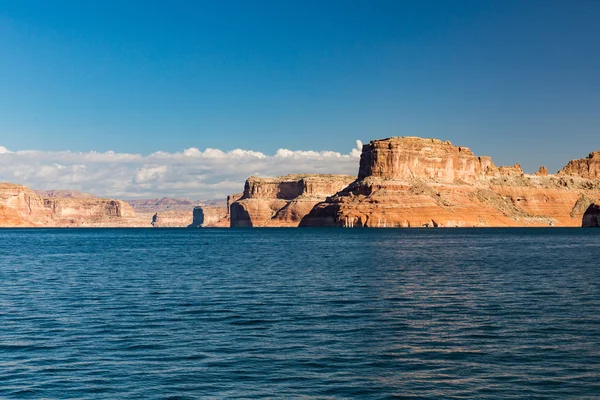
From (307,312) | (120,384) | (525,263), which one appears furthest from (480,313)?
(525,263)

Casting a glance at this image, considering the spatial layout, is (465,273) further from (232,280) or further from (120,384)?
(120,384)

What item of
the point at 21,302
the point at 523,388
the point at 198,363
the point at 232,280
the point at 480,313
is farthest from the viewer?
the point at 232,280

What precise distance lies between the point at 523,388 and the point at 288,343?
9.17 m

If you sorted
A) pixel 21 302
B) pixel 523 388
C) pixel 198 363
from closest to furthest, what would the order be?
pixel 523 388 < pixel 198 363 < pixel 21 302

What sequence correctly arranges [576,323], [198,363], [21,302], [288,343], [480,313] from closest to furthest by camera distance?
1. [198,363]
2. [288,343]
3. [576,323]
4. [480,313]
5. [21,302]

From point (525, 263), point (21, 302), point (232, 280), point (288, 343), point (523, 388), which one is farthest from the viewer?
point (525, 263)

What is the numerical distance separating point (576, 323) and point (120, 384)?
20.0 meters

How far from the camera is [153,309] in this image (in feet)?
116

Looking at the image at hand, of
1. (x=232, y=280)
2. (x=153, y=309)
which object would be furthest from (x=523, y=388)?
(x=232, y=280)

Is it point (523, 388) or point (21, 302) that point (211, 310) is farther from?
point (523, 388)

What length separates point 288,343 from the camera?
26.3 meters

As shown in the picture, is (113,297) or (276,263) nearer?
(113,297)

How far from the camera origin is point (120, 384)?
20.8m

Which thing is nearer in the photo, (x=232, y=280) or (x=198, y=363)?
(x=198, y=363)
